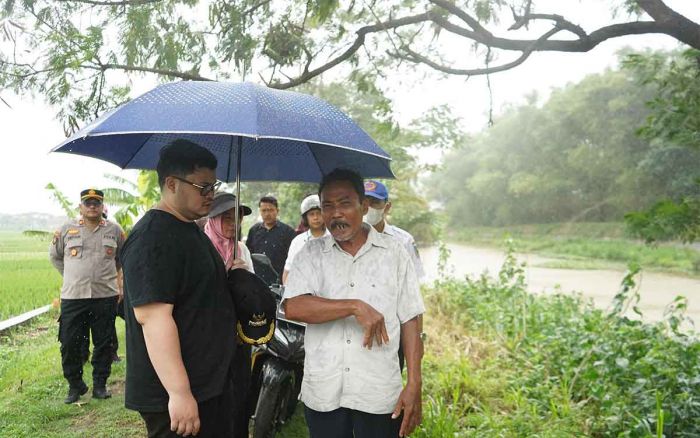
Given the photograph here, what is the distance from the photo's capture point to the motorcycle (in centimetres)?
303

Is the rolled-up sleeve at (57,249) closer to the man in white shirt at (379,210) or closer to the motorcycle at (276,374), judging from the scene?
the motorcycle at (276,374)

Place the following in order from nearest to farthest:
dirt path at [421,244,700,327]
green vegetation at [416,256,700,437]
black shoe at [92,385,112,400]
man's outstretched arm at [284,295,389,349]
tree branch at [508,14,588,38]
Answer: man's outstretched arm at [284,295,389,349]
green vegetation at [416,256,700,437]
tree branch at [508,14,588,38]
black shoe at [92,385,112,400]
dirt path at [421,244,700,327]

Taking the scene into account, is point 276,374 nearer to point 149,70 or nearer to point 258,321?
point 258,321

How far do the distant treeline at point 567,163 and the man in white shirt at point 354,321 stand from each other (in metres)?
19.7

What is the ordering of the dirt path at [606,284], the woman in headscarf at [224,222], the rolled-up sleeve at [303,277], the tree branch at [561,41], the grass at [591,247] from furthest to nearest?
the grass at [591,247]
the dirt path at [606,284]
the tree branch at [561,41]
the woman in headscarf at [224,222]
the rolled-up sleeve at [303,277]

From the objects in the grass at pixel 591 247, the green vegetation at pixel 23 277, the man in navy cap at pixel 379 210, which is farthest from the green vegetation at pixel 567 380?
the grass at pixel 591 247

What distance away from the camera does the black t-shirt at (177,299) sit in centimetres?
171

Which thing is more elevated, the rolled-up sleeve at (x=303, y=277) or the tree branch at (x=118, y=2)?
the tree branch at (x=118, y=2)

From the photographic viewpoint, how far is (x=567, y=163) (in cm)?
3606

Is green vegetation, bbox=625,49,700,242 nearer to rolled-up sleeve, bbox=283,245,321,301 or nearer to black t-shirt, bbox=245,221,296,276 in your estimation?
rolled-up sleeve, bbox=283,245,321,301

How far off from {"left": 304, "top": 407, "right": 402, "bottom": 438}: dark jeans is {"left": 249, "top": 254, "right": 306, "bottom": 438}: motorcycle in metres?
0.96

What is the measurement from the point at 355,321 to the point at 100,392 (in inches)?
132

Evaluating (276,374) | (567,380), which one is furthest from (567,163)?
(276,374)

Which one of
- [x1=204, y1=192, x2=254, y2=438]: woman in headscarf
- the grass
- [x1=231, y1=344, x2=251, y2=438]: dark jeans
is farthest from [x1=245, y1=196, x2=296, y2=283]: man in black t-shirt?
the grass
